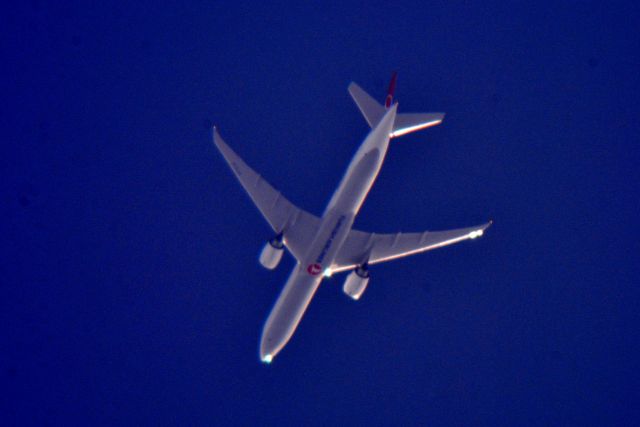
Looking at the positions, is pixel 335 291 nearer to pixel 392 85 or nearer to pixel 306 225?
pixel 306 225

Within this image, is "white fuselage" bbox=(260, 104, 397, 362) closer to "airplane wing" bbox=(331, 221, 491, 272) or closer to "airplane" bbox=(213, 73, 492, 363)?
"airplane" bbox=(213, 73, 492, 363)

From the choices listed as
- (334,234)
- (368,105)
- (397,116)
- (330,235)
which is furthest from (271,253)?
(397,116)

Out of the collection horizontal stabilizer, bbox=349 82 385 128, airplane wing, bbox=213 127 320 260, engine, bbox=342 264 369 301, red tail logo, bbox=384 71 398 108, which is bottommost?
engine, bbox=342 264 369 301

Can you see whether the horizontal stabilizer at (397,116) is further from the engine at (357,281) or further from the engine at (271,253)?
the engine at (271,253)

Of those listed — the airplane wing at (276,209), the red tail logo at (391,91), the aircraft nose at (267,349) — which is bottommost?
the aircraft nose at (267,349)

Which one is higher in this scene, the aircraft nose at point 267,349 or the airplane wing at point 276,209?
the airplane wing at point 276,209

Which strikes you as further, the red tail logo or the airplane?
the red tail logo

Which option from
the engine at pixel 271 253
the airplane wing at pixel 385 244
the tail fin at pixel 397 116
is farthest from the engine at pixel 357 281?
the tail fin at pixel 397 116

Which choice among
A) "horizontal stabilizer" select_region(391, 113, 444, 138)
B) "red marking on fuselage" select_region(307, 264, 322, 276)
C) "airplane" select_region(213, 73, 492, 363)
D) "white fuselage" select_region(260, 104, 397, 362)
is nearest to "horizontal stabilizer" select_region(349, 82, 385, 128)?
"airplane" select_region(213, 73, 492, 363)
